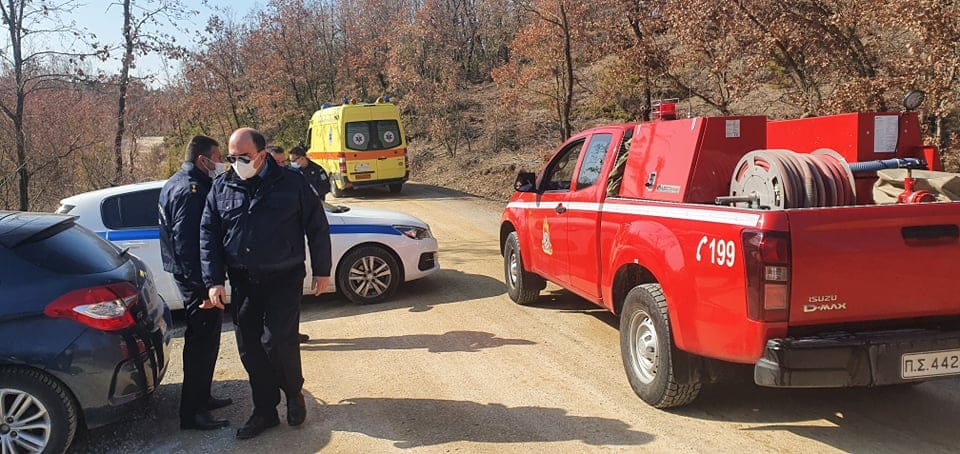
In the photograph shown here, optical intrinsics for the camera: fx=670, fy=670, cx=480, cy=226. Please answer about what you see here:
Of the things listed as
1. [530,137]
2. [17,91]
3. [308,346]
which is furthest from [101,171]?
[308,346]

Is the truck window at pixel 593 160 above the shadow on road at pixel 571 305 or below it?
above

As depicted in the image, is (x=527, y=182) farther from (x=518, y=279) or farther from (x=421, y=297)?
(x=421, y=297)

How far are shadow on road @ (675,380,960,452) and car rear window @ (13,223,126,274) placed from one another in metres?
3.77

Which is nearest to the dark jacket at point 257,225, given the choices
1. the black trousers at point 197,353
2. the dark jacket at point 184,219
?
the dark jacket at point 184,219

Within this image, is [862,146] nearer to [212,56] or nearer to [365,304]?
[365,304]

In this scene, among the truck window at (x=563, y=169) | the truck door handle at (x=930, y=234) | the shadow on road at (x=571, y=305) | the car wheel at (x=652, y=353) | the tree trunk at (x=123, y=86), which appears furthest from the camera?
the tree trunk at (x=123, y=86)

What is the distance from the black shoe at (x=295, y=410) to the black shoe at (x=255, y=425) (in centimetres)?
9

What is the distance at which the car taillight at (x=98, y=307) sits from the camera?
12.3ft

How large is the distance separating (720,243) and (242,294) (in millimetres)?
2825

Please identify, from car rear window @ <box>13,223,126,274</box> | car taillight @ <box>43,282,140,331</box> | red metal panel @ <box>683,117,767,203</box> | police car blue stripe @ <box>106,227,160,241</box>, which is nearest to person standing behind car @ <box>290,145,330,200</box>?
police car blue stripe @ <box>106,227,160,241</box>

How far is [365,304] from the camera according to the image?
7.49 meters

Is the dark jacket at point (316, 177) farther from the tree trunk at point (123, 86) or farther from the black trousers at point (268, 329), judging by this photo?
the tree trunk at point (123, 86)

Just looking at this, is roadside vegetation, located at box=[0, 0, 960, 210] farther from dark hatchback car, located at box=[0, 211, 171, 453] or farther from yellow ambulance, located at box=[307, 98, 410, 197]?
dark hatchback car, located at box=[0, 211, 171, 453]

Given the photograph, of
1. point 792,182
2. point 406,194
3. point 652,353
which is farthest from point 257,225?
point 406,194
